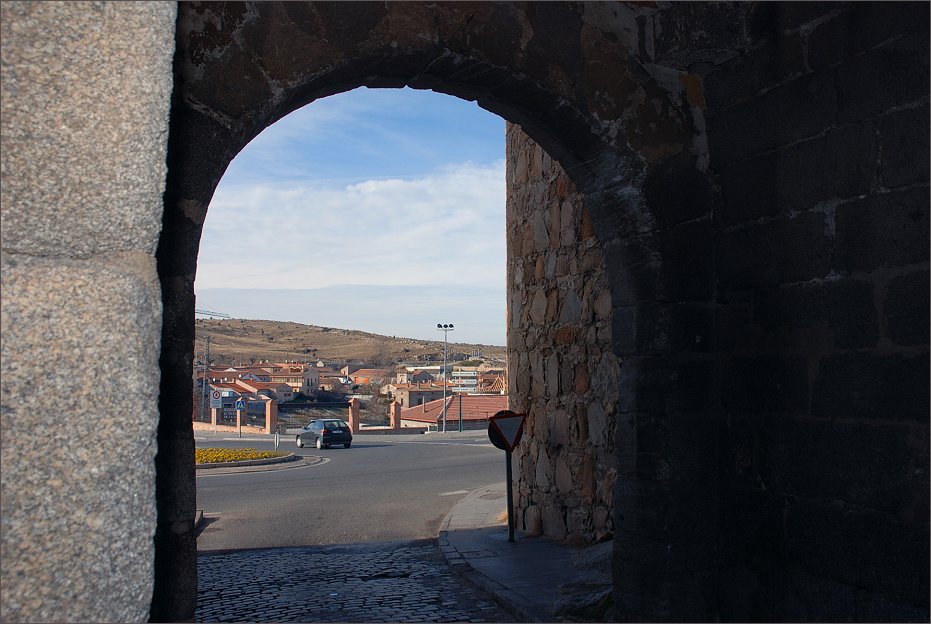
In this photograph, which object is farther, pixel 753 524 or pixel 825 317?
pixel 753 524

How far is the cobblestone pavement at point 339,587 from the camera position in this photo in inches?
196

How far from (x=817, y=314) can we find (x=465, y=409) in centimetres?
3667

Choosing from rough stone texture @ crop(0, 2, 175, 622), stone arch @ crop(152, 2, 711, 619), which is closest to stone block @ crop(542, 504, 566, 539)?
stone arch @ crop(152, 2, 711, 619)

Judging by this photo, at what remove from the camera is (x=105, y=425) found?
3.44 ft

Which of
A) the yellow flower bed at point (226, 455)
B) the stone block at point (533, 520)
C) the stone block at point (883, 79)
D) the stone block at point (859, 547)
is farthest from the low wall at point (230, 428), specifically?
the stone block at point (883, 79)

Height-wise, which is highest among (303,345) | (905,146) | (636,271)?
(303,345)

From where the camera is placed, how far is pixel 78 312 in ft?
3.40

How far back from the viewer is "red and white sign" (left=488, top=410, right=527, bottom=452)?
285 inches

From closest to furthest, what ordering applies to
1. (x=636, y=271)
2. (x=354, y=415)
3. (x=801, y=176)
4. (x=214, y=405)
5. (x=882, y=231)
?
(x=882, y=231) → (x=801, y=176) → (x=636, y=271) → (x=354, y=415) → (x=214, y=405)

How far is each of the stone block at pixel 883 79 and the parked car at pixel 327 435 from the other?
887 inches

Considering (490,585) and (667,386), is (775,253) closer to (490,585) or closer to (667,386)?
(667,386)

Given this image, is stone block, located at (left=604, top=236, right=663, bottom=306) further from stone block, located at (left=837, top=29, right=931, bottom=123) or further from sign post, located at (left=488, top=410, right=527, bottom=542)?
sign post, located at (left=488, top=410, right=527, bottom=542)

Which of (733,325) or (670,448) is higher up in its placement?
(733,325)

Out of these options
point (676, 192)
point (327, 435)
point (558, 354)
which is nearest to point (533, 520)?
point (558, 354)
